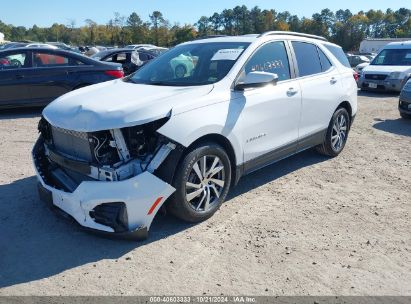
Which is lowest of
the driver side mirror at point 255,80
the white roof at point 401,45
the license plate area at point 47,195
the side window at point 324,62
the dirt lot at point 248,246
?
the dirt lot at point 248,246

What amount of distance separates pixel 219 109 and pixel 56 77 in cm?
638

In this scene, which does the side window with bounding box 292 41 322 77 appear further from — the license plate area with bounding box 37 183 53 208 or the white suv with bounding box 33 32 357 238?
the license plate area with bounding box 37 183 53 208

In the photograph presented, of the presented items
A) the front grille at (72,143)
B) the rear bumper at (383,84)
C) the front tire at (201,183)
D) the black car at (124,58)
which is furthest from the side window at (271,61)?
the rear bumper at (383,84)

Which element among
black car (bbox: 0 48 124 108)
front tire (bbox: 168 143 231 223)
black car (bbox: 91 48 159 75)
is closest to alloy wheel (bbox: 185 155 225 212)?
front tire (bbox: 168 143 231 223)

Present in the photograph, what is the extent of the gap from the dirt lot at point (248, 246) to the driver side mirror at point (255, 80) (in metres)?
1.28

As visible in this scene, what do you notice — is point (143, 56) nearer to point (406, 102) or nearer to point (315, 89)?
point (406, 102)

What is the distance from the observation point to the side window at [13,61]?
350 inches

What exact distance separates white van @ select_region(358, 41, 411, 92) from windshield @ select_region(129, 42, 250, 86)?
10309 millimetres

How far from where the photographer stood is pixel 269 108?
450 centimetres

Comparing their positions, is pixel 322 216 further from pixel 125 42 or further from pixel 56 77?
pixel 125 42

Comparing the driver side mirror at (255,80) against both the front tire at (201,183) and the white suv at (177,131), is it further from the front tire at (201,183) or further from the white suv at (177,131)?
the front tire at (201,183)

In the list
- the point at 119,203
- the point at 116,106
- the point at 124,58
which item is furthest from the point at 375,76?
the point at 119,203

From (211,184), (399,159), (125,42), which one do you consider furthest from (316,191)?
(125,42)

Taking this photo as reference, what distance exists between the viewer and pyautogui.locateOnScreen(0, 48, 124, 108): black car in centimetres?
885
